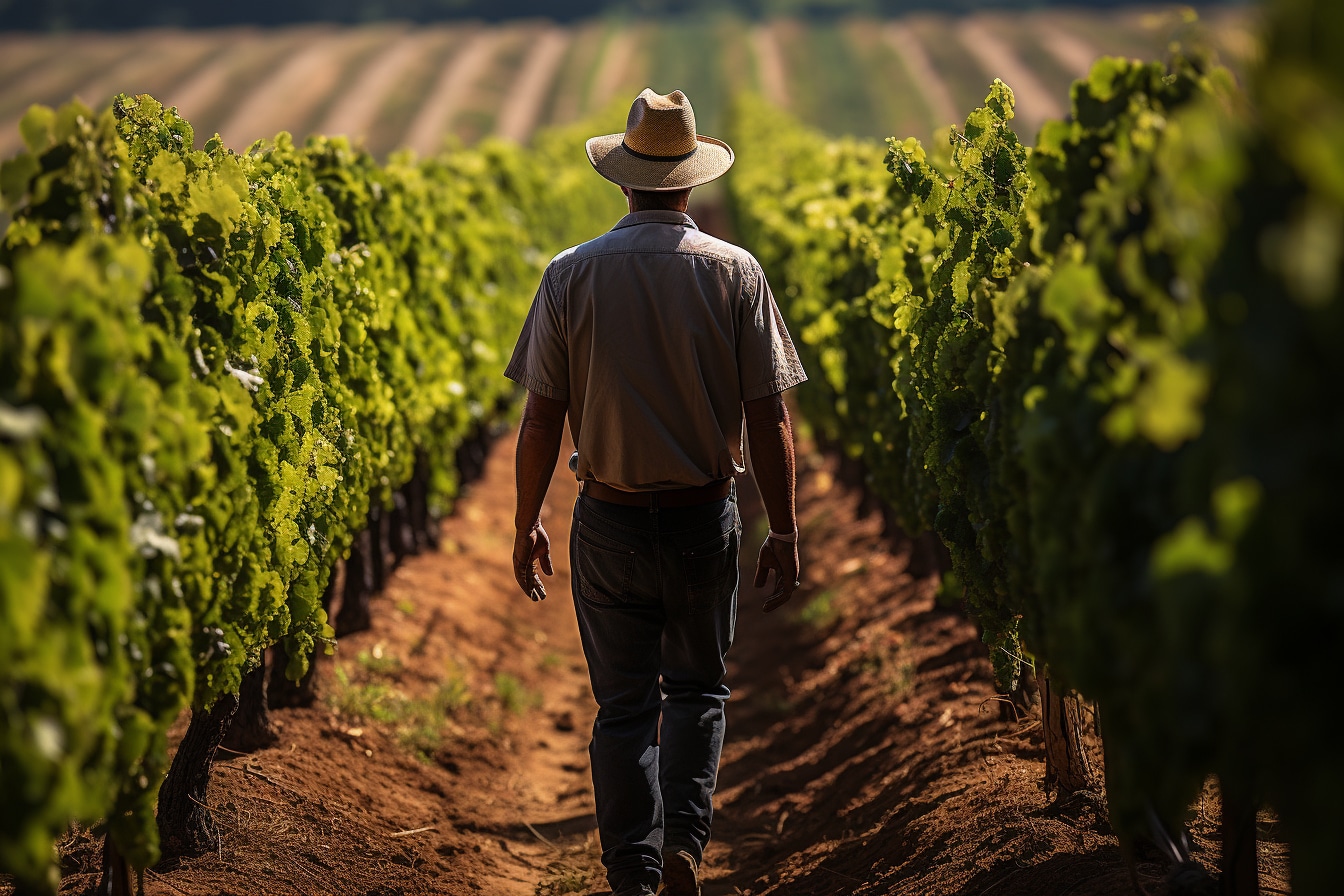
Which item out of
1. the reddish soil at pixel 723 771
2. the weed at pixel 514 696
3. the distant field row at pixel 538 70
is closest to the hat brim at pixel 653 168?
the reddish soil at pixel 723 771

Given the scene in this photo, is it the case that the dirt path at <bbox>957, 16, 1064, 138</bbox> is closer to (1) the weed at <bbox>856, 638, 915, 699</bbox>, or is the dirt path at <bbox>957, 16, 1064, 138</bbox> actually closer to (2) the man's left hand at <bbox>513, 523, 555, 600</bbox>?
(1) the weed at <bbox>856, 638, 915, 699</bbox>

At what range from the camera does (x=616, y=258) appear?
387 centimetres

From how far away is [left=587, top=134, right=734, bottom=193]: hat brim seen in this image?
13.3 feet

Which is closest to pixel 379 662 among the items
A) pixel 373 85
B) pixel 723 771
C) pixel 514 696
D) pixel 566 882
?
pixel 514 696

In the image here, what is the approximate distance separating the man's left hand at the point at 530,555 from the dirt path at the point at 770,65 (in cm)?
5571

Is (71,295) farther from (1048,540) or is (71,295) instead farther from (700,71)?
(700,71)

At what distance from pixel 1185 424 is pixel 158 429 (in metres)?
2.12

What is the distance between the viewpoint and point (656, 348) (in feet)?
12.7

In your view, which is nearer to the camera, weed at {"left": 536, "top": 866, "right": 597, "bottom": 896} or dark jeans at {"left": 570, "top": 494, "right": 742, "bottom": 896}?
dark jeans at {"left": 570, "top": 494, "right": 742, "bottom": 896}

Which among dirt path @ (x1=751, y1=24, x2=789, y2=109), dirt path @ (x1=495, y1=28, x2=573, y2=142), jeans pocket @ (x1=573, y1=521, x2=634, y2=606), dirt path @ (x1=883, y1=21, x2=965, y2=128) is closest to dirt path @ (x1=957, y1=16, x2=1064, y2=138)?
dirt path @ (x1=883, y1=21, x2=965, y2=128)

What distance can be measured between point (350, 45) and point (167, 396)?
71.2 metres

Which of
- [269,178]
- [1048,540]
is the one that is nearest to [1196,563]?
[1048,540]

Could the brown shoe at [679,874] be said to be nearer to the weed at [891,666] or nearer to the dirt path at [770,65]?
the weed at [891,666]

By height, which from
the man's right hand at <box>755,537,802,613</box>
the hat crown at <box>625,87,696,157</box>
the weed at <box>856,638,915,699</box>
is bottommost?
the weed at <box>856,638,915,699</box>
